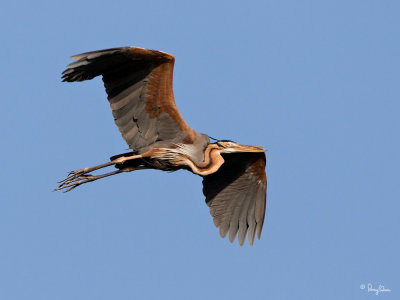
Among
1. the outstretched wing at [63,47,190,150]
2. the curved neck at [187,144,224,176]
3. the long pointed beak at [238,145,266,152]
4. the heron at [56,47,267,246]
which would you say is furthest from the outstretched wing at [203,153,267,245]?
the outstretched wing at [63,47,190,150]

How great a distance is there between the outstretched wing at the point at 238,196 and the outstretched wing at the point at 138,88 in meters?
1.89

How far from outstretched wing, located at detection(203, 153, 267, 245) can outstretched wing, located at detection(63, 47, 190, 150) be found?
189cm

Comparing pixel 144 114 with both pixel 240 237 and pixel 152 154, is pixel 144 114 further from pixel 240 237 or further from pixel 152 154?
pixel 240 237

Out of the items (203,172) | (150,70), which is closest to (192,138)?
(203,172)

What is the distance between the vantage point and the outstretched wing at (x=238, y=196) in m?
13.8

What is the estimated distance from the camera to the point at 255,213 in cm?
1387

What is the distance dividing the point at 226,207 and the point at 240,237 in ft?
1.90

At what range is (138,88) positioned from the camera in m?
12.0

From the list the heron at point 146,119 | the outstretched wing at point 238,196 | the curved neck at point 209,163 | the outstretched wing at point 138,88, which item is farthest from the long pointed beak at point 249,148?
the outstretched wing at point 138,88

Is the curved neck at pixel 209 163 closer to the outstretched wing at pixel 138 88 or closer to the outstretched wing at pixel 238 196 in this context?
the outstretched wing at pixel 138 88

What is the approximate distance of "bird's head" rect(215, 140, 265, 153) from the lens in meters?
12.6

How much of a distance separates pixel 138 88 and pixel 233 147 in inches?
74.9

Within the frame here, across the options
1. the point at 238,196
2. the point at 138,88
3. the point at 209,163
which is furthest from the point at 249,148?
the point at 138,88

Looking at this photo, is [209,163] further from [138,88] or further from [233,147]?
[138,88]
